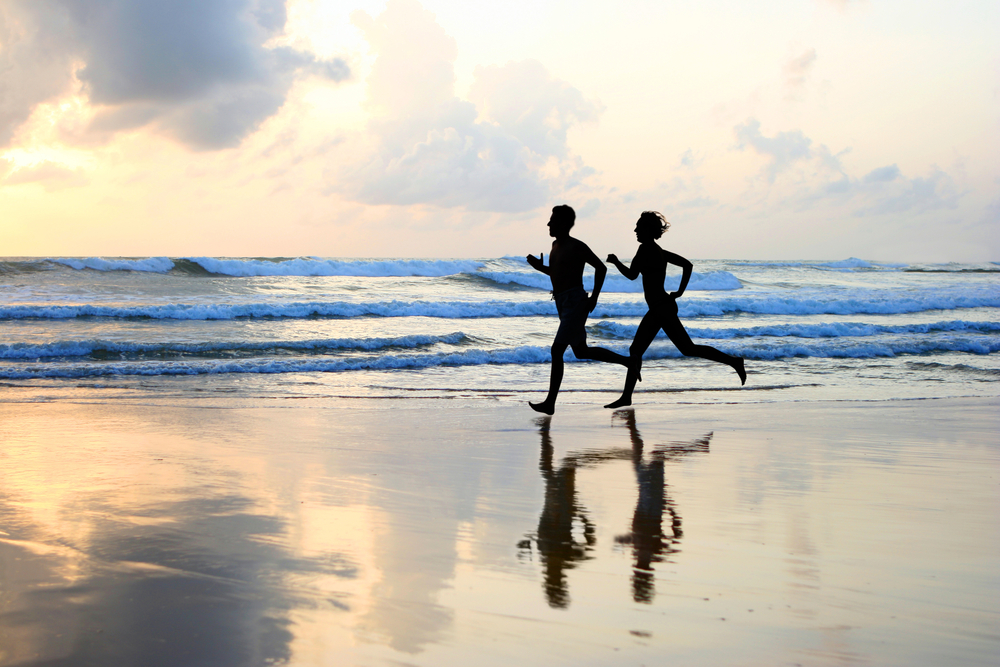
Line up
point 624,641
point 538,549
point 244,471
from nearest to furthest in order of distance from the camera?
point 624,641
point 538,549
point 244,471

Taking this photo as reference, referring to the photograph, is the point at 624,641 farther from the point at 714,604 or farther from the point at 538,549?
the point at 538,549

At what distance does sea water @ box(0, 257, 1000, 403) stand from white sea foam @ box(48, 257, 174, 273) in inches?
67.8

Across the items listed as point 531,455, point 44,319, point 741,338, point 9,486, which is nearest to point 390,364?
point 531,455

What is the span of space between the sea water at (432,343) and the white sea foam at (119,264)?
1.72m

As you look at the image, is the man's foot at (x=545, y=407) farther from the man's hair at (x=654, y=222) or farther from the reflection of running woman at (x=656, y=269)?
the man's hair at (x=654, y=222)

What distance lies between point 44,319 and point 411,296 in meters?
13.1

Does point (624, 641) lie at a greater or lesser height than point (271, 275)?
lesser

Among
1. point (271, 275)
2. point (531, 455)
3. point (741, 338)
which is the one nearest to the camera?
point (531, 455)

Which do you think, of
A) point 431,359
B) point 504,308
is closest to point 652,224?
point 431,359

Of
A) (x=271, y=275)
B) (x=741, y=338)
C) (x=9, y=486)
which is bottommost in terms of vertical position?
(x=9, y=486)

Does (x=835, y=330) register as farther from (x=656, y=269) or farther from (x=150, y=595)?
(x=150, y=595)

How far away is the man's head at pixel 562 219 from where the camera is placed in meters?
6.47

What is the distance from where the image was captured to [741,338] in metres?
15.3

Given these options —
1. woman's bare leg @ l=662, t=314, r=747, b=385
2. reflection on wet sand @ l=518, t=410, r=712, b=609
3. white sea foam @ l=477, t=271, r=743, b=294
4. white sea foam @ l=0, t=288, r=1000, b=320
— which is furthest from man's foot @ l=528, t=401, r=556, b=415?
white sea foam @ l=477, t=271, r=743, b=294
